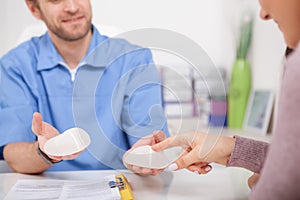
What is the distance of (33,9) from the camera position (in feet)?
3.50

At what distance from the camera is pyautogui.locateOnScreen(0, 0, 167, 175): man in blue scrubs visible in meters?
0.87

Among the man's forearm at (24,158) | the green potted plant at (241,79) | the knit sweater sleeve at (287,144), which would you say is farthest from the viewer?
the green potted plant at (241,79)

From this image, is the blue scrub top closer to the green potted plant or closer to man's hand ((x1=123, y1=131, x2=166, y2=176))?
man's hand ((x1=123, y1=131, x2=166, y2=176))

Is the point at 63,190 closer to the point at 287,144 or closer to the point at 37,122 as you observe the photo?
the point at 37,122

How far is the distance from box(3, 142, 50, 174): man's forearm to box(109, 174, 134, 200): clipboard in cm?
20

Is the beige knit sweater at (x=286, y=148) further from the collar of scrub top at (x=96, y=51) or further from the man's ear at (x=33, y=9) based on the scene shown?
the man's ear at (x=33, y=9)

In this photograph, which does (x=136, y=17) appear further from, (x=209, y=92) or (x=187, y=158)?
(x=187, y=158)

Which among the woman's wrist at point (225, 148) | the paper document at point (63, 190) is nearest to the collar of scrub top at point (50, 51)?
the paper document at point (63, 190)

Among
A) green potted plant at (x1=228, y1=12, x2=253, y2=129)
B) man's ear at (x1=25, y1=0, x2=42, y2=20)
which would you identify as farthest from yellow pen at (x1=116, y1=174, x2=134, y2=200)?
green potted plant at (x1=228, y1=12, x2=253, y2=129)

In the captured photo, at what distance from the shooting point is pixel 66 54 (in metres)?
1.07

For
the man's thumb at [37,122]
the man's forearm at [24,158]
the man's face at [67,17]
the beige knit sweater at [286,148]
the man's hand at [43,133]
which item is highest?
the man's face at [67,17]

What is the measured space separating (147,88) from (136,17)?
319 mm

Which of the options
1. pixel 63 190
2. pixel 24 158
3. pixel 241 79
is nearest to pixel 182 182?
pixel 63 190

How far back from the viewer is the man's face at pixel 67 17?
1007mm
